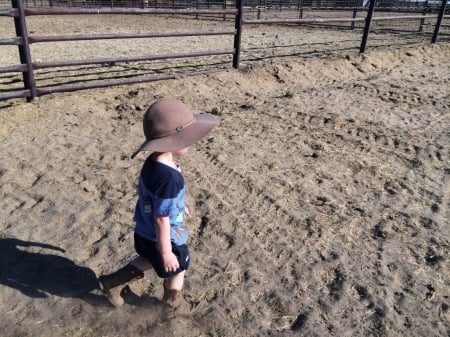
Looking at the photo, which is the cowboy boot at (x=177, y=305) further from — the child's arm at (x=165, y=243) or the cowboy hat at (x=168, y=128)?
the cowboy hat at (x=168, y=128)

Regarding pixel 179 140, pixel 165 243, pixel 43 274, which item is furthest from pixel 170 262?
pixel 43 274

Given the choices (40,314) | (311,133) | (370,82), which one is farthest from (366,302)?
(370,82)

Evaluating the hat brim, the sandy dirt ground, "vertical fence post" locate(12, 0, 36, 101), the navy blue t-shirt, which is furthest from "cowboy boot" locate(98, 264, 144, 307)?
"vertical fence post" locate(12, 0, 36, 101)

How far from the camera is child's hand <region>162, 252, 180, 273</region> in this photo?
5.97 feet

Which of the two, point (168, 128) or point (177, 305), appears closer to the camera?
point (168, 128)

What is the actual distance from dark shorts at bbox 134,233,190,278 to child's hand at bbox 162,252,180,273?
0.04 m

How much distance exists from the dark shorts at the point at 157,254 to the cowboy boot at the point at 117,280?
12 centimetres

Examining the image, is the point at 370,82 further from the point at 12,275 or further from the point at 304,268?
the point at 12,275

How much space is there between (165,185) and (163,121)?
0.84ft

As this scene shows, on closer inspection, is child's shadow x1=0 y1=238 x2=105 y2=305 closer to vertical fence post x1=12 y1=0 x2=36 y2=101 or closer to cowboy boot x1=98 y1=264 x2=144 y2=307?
cowboy boot x1=98 y1=264 x2=144 y2=307

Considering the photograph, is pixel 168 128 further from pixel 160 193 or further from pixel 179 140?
pixel 160 193

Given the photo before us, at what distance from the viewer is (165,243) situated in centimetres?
179

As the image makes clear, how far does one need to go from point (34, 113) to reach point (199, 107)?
1.84m

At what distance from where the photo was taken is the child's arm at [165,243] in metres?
1.78
